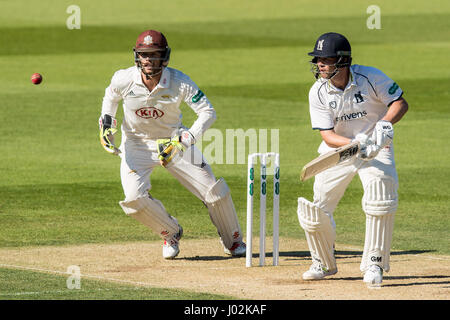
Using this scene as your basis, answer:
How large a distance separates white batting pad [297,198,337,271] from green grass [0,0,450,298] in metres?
1.60

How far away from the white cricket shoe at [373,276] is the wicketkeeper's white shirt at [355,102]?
41.0 inches

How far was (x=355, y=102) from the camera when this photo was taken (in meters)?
8.27

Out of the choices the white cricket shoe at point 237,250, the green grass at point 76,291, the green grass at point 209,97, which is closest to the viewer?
the green grass at point 76,291

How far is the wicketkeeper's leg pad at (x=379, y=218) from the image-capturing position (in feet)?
26.1

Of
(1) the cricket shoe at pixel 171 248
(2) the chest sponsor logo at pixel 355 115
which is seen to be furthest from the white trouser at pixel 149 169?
(2) the chest sponsor logo at pixel 355 115

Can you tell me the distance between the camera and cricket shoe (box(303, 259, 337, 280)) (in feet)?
27.4

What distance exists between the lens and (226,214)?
945cm

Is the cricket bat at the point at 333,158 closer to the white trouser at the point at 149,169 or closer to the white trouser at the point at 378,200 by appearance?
the white trouser at the point at 378,200

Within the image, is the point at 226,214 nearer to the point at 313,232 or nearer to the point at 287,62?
the point at 313,232

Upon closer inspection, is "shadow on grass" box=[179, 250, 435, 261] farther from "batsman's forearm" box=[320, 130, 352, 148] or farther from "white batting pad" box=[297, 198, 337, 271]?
"batsman's forearm" box=[320, 130, 352, 148]

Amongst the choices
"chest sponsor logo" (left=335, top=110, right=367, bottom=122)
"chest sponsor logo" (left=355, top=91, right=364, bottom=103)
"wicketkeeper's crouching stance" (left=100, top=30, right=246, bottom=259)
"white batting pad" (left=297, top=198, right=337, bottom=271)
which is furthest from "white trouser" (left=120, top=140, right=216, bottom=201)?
"chest sponsor logo" (left=355, top=91, right=364, bottom=103)
